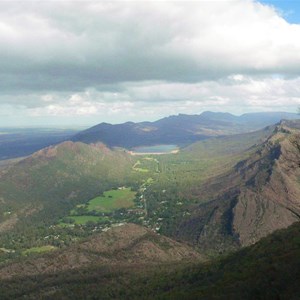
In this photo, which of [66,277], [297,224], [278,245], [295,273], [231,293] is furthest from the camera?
[66,277]

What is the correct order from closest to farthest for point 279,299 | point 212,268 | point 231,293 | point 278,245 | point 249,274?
point 279,299 < point 231,293 < point 249,274 < point 278,245 < point 212,268

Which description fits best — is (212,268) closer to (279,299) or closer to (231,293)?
(231,293)

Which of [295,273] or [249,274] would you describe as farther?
[249,274]

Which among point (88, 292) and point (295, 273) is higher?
point (295, 273)

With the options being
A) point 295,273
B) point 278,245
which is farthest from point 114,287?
point 295,273

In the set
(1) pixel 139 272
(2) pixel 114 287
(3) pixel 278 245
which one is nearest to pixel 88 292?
(2) pixel 114 287

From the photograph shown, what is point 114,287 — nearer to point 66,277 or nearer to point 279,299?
point 66,277

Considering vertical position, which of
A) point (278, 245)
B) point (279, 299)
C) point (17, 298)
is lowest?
point (17, 298)
